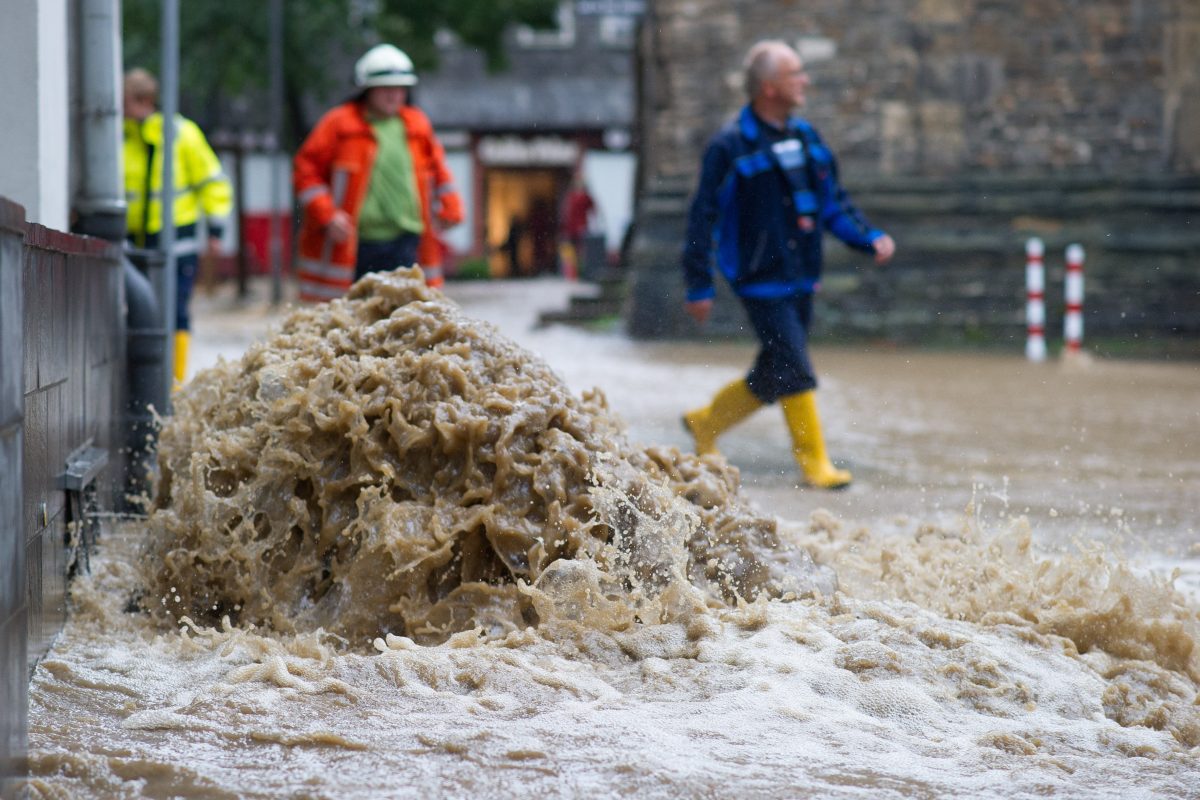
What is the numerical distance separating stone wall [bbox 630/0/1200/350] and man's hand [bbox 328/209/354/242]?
1000cm

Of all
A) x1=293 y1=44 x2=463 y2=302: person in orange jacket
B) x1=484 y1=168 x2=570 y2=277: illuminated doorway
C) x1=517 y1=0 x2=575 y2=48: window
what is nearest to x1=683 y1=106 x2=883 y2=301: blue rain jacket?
x1=293 y1=44 x2=463 y2=302: person in orange jacket

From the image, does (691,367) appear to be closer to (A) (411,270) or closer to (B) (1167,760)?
(A) (411,270)

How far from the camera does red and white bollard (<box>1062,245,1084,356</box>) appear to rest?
1706 centimetres

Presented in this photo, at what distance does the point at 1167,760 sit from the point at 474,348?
2318 mm

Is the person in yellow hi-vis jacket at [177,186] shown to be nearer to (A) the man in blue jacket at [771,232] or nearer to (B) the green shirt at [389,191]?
(B) the green shirt at [389,191]

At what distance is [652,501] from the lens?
4.98m

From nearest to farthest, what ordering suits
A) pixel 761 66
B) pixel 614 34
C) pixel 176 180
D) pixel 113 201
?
pixel 113 201
pixel 761 66
pixel 176 180
pixel 614 34

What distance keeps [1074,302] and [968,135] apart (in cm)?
276

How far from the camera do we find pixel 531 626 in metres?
4.58

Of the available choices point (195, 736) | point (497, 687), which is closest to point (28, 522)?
point (195, 736)

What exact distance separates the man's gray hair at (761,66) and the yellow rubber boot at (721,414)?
140cm

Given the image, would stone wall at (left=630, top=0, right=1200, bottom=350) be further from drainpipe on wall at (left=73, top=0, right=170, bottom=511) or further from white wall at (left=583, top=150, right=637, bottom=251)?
white wall at (left=583, top=150, right=637, bottom=251)

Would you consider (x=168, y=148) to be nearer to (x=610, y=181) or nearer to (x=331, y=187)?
(x=331, y=187)

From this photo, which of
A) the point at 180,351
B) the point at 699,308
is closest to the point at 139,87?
the point at 180,351
